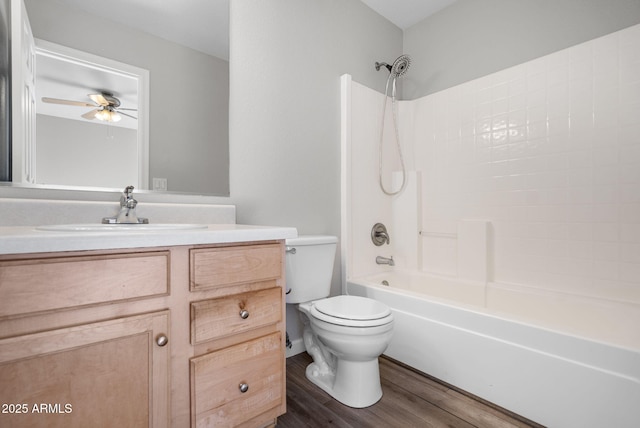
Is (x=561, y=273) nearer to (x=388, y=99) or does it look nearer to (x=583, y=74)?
(x=583, y=74)

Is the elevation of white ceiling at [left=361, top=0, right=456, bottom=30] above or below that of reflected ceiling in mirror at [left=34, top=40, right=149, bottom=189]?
above

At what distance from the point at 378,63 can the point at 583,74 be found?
132 cm

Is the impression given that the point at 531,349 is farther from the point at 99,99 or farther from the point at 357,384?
the point at 99,99

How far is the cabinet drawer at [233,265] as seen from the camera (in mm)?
980

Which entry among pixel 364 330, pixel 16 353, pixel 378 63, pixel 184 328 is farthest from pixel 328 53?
pixel 16 353

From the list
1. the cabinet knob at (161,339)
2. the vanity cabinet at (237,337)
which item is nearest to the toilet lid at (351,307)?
the vanity cabinet at (237,337)

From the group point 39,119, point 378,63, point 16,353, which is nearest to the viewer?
point 16,353

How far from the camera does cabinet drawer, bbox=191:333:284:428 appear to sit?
99 centimetres

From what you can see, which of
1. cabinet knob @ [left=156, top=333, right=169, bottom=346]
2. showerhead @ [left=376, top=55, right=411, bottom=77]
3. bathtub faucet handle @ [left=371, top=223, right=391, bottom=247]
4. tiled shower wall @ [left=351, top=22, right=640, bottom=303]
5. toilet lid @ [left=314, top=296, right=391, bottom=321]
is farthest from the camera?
bathtub faucet handle @ [left=371, top=223, right=391, bottom=247]

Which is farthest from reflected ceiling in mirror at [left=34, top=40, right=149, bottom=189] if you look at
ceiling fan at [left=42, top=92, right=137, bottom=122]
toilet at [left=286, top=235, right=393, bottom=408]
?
toilet at [left=286, top=235, right=393, bottom=408]

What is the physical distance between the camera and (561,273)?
1829mm

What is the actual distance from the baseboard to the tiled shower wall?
1071mm

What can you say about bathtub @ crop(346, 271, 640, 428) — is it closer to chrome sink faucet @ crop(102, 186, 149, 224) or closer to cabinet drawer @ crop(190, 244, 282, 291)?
cabinet drawer @ crop(190, 244, 282, 291)

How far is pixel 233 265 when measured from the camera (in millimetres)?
1059
